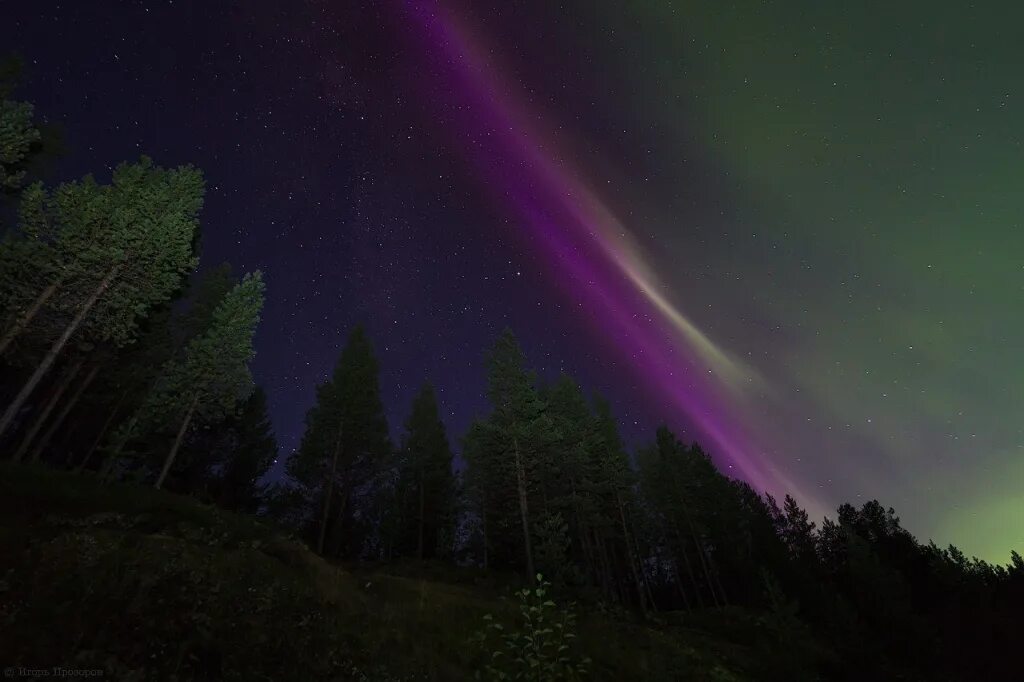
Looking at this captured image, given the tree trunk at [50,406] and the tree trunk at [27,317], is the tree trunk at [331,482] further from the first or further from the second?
the tree trunk at [27,317]

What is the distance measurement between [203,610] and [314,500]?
24870 millimetres

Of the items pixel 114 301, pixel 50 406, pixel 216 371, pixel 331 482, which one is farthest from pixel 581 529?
pixel 50 406

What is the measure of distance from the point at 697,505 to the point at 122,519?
148 feet

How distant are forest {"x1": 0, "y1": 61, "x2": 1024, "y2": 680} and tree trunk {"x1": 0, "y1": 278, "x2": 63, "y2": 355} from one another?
121mm

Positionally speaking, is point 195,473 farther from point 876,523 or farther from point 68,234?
point 876,523

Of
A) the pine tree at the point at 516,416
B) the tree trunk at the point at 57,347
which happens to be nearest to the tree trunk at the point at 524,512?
the pine tree at the point at 516,416

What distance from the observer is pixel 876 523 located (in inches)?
2314

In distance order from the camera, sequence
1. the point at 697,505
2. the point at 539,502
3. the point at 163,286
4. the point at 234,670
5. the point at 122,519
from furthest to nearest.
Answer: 1. the point at 697,505
2. the point at 539,502
3. the point at 163,286
4. the point at 122,519
5. the point at 234,670

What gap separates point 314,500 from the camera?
31.2 m

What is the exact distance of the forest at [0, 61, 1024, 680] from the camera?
835cm

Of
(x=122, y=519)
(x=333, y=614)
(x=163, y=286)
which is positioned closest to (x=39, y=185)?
(x=163, y=286)

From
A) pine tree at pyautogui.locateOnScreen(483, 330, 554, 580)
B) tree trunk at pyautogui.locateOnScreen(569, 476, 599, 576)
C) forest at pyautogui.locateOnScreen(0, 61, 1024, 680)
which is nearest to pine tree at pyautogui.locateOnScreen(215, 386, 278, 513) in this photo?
forest at pyautogui.locateOnScreen(0, 61, 1024, 680)

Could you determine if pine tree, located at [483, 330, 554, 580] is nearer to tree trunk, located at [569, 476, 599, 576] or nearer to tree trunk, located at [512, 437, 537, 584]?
A: tree trunk, located at [512, 437, 537, 584]

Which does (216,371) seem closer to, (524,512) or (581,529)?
(524,512)
